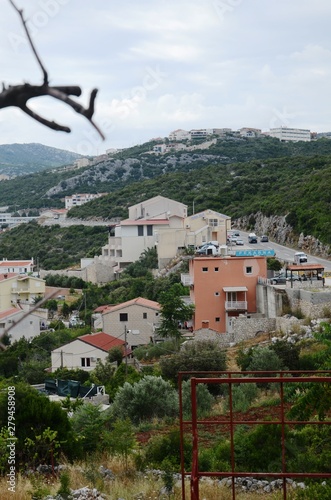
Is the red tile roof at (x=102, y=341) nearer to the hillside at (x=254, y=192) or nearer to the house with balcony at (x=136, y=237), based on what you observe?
the hillside at (x=254, y=192)

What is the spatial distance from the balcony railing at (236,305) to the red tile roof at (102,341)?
14.4ft

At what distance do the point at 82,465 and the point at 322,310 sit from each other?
52.2ft

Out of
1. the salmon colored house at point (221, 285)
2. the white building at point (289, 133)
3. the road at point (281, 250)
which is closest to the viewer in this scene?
the salmon colored house at point (221, 285)

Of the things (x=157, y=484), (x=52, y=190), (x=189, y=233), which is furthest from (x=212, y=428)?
(x=52, y=190)

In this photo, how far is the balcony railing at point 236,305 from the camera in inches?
1085

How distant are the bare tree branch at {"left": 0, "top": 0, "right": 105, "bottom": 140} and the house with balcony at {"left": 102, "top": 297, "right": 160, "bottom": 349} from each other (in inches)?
1109

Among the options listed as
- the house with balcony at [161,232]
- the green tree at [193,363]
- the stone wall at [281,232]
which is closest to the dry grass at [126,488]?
the green tree at [193,363]

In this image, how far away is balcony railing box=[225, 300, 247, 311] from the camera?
27562 mm

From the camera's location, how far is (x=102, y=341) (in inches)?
1091

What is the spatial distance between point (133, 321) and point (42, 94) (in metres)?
28.5

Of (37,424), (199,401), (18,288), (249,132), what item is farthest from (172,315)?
(249,132)

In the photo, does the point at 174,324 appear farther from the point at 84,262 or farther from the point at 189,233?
the point at 84,262

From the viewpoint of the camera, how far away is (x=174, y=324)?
27031 mm

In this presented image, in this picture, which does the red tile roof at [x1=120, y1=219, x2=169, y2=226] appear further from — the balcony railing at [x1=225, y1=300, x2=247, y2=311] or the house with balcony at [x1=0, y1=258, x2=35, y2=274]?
the balcony railing at [x1=225, y1=300, x2=247, y2=311]
